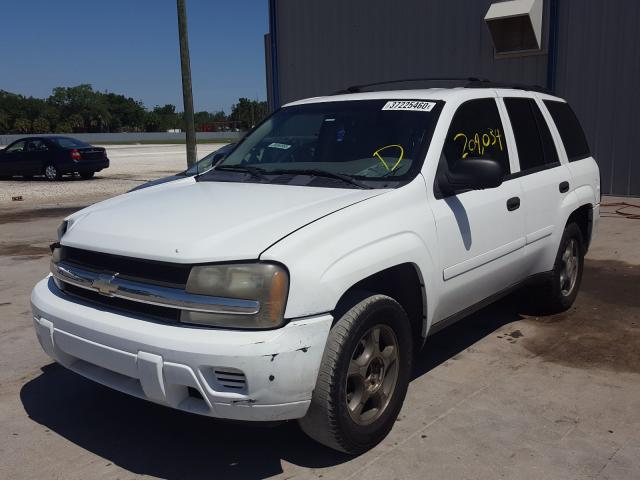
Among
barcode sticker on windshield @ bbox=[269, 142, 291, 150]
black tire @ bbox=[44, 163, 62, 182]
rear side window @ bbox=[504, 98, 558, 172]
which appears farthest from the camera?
black tire @ bbox=[44, 163, 62, 182]

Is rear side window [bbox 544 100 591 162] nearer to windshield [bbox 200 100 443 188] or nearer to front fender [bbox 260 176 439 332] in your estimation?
windshield [bbox 200 100 443 188]

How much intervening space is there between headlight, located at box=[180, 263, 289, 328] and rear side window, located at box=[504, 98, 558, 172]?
8.06 feet

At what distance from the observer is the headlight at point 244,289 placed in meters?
2.59

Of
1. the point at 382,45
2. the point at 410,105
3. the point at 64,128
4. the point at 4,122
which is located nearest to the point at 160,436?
the point at 410,105

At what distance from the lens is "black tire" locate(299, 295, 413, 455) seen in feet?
9.00

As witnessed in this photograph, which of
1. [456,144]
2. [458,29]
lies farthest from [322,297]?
[458,29]

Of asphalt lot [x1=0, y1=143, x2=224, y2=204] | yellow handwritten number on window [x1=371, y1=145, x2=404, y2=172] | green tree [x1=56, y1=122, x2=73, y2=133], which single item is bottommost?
asphalt lot [x1=0, y1=143, x2=224, y2=204]

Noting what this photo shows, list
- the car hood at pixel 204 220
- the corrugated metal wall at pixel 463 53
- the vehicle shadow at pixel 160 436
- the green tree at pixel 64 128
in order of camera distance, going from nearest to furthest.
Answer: the car hood at pixel 204 220, the vehicle shadow at pixel 160 436, the corrugated metal wall at pixel 463 53, the green tree at pixel 64 128

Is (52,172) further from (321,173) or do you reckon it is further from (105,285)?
(105,285)

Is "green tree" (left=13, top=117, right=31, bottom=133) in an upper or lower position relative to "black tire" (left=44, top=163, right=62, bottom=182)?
upper

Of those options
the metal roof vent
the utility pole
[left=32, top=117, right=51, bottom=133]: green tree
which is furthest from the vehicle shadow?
[left=32, top=117, right=51, bottom=133]: green tree

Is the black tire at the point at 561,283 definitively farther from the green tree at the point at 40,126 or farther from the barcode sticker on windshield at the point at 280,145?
the green tree at the point at 40,126

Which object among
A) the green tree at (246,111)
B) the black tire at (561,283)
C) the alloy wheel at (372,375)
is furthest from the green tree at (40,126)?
the alloy wheel at (372,375)

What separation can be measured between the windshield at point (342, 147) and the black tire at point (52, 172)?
58.7 feet
